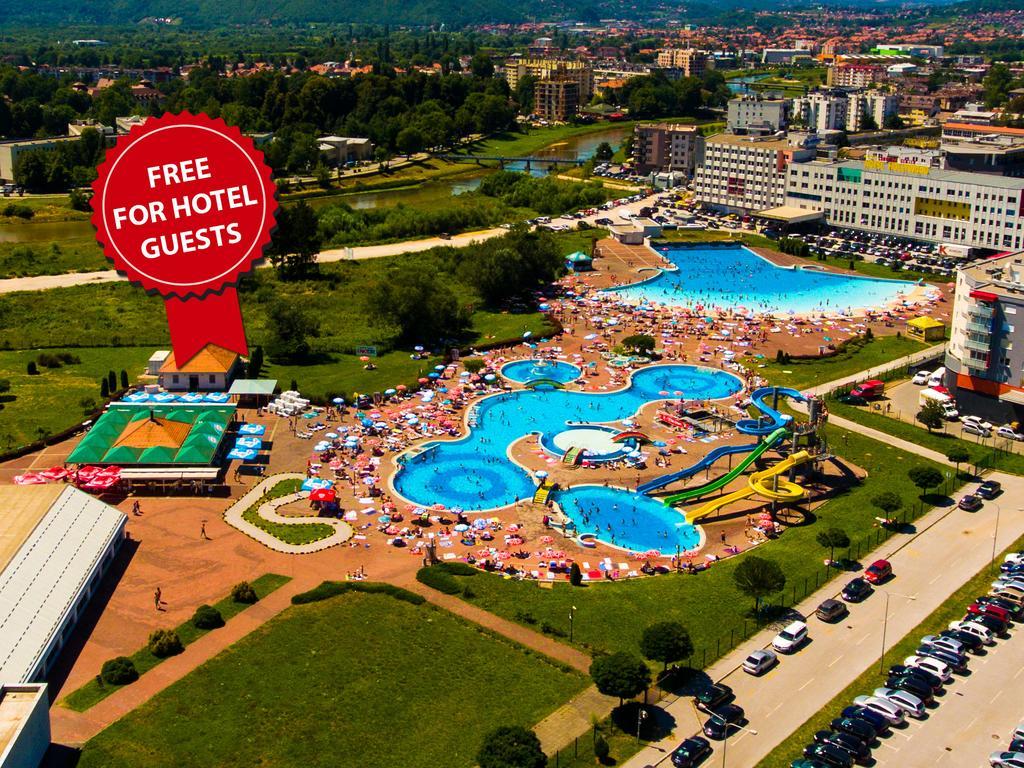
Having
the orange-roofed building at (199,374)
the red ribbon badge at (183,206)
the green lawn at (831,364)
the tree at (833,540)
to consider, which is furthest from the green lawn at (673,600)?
the red ribbon badge at (183,206)

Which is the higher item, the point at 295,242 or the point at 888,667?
the point at 295,242

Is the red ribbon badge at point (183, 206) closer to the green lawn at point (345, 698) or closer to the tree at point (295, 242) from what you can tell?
the tree at point (295, 242)

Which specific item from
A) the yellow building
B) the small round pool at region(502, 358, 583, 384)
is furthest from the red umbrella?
the yellow building

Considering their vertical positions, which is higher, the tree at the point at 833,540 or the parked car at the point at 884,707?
the tree at the point at 833,540

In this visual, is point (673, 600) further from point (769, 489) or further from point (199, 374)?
point (199, 374)

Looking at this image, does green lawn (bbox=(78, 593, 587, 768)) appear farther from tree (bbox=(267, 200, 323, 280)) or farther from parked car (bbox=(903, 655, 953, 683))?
tree (bbox=(267, 200, 323, 280))

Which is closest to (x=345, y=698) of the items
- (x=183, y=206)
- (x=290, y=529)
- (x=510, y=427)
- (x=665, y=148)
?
(x=290, y=529)
